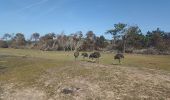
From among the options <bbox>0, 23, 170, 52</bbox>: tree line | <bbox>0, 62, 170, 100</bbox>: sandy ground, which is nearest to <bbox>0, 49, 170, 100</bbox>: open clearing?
<bbox>0, 62, 170, 100</bbox>: sandy ground

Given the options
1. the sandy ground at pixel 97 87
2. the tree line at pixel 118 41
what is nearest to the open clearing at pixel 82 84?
the sandy ground at pixel 97 87

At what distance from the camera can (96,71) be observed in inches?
1710

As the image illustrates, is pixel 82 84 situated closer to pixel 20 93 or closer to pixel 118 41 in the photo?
pixel 20 93

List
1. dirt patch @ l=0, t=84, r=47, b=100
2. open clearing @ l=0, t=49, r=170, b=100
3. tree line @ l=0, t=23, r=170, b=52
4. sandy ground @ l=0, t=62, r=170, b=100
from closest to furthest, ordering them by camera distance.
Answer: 1. sandy ground @ l=0, t=62, r=170, b=100
2. open clearing @ l=0, t=49, r=170, b=100
3. dirt patch @ l=0, t=84, r=47, b=100
4. tree line @ l=0, t=23, r=170, b=52

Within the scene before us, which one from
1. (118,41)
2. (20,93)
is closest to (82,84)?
(20,93)

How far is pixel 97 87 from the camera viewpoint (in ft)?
117

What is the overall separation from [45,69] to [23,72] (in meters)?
3.79

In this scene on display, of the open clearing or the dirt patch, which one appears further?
the dirt patch

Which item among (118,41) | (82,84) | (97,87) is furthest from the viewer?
(118,41)

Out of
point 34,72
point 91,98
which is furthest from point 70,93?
point 34,72

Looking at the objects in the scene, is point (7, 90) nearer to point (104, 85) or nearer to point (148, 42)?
point (104, 85)

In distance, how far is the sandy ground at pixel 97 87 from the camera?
3266 centimetres

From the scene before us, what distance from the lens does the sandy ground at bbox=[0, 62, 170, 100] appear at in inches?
1286

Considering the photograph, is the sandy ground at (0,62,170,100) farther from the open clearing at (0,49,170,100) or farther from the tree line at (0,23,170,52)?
the tree line at (0,23,170,52)
